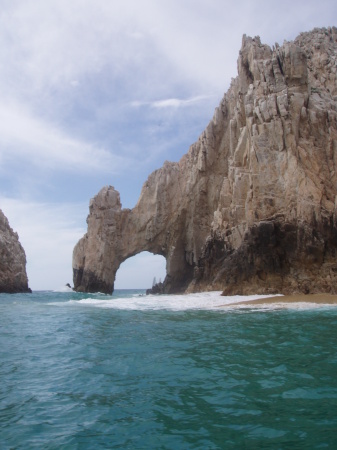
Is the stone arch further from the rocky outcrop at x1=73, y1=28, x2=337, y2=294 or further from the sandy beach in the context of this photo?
the sandy beach

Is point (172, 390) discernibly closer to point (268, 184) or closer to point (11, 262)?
point (268, 184)

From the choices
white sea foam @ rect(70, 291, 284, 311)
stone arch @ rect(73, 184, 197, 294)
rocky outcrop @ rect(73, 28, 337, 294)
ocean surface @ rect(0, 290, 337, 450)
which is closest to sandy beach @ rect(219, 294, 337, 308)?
white sea foam @ rect(70, 291, 284, 311)

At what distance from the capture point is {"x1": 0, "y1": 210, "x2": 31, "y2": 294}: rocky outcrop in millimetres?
61062

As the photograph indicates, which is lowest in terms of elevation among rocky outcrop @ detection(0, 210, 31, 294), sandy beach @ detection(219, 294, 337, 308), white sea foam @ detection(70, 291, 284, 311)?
white sea foam @ detection(70, 291, 284, 311)

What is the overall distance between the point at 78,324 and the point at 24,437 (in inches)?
410

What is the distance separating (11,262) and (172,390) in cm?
6252

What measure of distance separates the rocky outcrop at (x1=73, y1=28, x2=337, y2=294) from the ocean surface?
1609cm

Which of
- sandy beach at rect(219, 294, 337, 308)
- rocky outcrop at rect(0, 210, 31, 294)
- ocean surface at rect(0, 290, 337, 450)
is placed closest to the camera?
ocean surface at rect(0, 290, 337, 450)

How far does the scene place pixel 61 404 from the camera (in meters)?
5.75

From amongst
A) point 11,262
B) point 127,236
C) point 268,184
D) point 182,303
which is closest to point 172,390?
point 182,303

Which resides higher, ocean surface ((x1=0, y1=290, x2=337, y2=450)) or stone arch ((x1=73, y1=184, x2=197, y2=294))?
stone arch ((x1=73, y1=184, x2=197, y2=294))

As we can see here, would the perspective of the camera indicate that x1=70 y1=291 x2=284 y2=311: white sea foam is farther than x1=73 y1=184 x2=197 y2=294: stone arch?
No

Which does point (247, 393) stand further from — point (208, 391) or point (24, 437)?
point (24, 437)

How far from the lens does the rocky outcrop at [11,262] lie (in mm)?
61062
